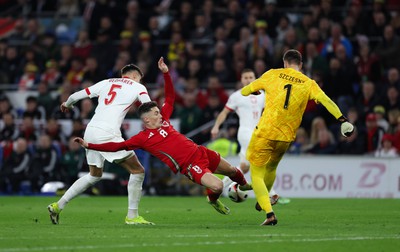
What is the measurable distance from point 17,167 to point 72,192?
12.2 metres

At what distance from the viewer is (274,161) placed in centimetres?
1447

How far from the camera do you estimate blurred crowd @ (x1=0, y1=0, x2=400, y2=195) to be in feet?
81.4

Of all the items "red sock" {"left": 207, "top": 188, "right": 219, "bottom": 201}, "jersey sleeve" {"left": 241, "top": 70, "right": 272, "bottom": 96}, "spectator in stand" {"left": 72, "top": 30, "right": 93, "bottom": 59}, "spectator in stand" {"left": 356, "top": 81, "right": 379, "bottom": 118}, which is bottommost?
"red sock" {"left": 207, "top": 188, "right": 219, "bottom": 201}

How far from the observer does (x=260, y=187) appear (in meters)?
13.8

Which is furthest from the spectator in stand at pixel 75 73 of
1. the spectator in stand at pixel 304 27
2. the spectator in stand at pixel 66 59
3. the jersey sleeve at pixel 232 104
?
the jersey sleeve at pixel 232 104

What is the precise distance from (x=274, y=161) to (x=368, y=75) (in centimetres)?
1161

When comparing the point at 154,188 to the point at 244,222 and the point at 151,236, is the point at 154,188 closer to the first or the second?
the point at 244,222

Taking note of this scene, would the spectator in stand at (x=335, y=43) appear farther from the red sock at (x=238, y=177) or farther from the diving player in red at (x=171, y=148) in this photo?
the diving player in red at (x=171, y=148)

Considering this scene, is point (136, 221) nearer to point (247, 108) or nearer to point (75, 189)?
point (75, 189)

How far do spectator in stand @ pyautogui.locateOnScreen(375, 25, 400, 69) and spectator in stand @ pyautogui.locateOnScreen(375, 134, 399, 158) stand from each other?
3.04 metres

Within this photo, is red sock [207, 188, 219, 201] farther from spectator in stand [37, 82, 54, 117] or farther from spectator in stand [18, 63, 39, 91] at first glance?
spectator in stand [18, 63, 39, 91]

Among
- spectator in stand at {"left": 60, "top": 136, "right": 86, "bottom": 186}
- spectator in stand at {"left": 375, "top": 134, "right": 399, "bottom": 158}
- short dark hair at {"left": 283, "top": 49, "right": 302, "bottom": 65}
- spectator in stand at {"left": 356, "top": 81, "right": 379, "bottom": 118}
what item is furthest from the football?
spectator in stand at {"left": 60, "top": 136, "right": 86, "bottom": 186}

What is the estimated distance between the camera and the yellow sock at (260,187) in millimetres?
13625

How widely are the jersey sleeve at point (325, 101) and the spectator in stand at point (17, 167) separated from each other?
14.0 metres
